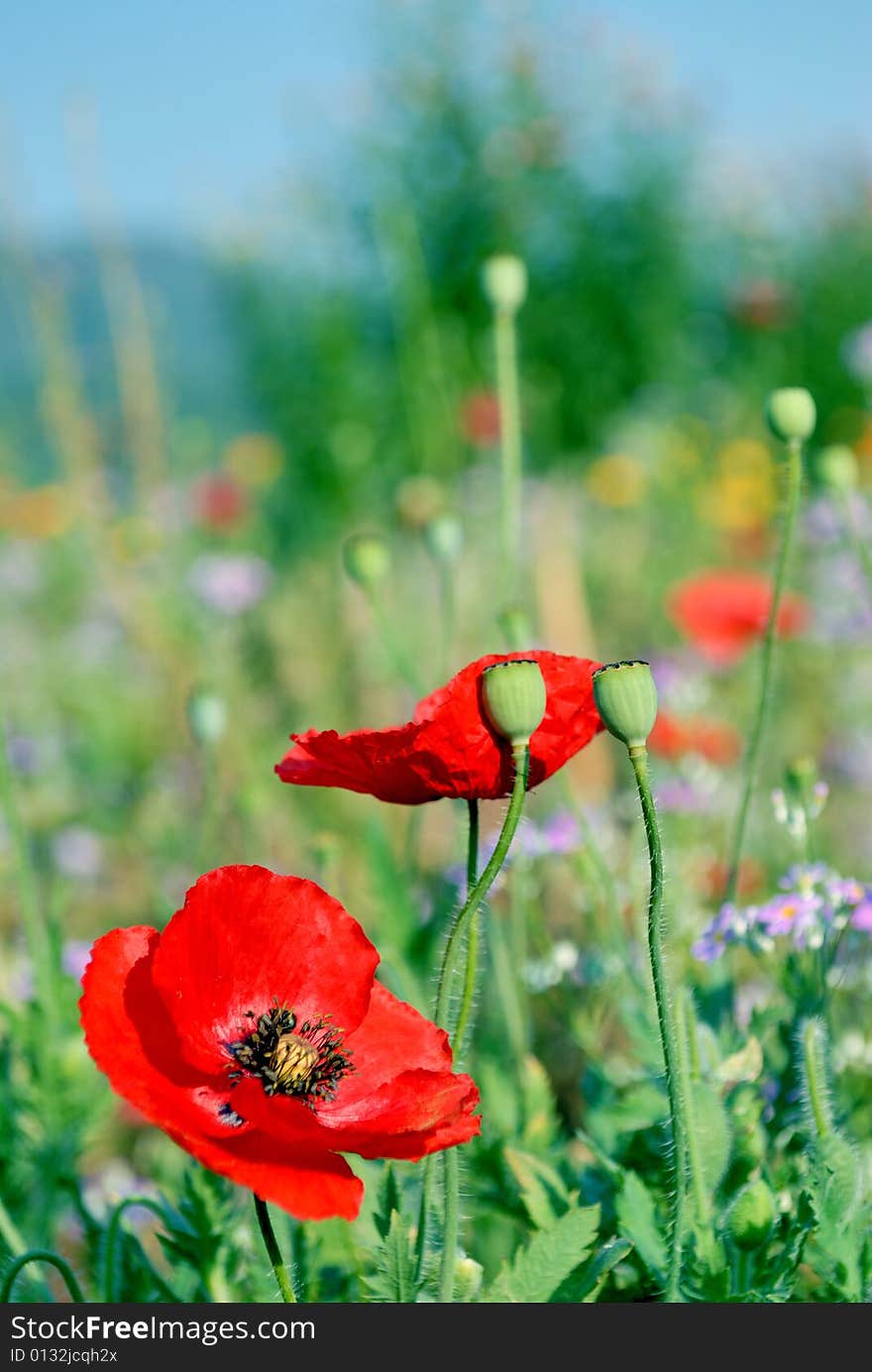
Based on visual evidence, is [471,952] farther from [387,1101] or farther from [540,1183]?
[540,1183]

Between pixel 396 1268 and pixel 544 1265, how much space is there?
63 millimetres

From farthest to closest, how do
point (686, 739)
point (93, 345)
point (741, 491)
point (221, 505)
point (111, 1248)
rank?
point (93, 345) → point (741, 491) → point (221, 505) → point (686, 739) → point (111, 1248)

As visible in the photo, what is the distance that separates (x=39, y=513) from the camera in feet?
14.6

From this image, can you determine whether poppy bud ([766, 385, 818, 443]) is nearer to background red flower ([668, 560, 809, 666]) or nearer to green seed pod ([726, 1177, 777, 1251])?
A: green seed pod ([726, 1177, 777, 1251])

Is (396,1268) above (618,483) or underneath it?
underneath

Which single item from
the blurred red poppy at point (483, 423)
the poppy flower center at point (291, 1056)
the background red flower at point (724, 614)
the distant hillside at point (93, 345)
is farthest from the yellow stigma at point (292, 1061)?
the blurred red poppy at point (483, 423)

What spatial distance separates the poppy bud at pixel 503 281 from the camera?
108cm

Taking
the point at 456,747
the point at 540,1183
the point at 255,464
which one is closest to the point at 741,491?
the point at 255,464

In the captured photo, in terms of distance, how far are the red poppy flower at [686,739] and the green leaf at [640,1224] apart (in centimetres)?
94

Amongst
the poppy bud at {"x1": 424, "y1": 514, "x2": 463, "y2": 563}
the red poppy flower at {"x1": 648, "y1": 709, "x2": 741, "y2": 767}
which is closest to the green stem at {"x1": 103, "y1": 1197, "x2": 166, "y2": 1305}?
the poppy bud at {"x1": 424, "y1": 514, "x2": 463, "y2": 563}

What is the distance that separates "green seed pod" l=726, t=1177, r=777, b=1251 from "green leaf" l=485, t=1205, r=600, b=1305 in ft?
0.26

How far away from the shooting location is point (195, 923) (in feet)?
1.72

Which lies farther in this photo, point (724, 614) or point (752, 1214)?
point (724, 614)

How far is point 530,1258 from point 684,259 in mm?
7428
